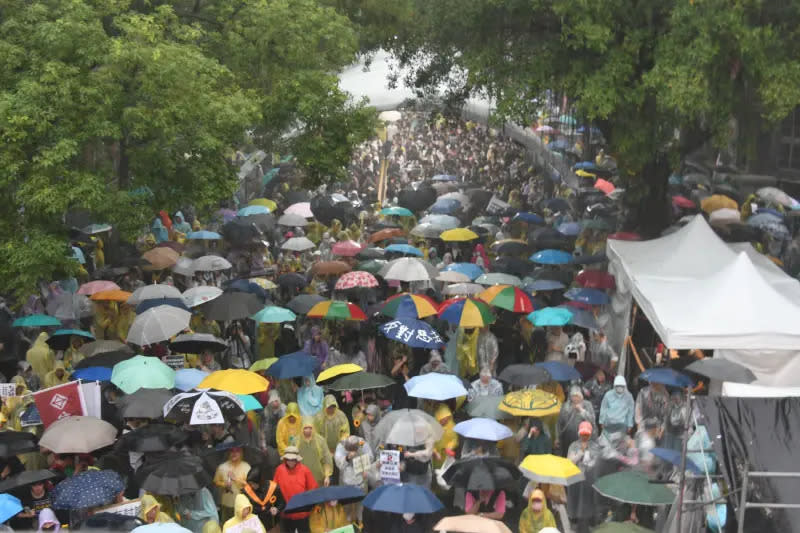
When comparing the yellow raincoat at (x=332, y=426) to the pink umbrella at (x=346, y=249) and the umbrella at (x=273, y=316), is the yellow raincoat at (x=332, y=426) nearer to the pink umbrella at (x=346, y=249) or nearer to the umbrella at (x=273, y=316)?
the umbrella at (x=273, y=316)

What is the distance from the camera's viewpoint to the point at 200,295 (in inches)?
665

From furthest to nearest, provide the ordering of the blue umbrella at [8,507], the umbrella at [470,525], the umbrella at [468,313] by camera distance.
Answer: the umbrella at [468,313] < the umbrella at [470,525] < the blue umbrella at [8,507]

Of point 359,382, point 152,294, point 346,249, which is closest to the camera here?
point 359,382

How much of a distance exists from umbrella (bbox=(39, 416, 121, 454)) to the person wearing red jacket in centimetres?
191

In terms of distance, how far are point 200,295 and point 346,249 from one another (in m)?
4.40

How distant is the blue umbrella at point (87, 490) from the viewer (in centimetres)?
998

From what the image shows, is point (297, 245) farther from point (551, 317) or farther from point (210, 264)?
point (551, 317)

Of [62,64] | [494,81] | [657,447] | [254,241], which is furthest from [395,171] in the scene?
[657,447]

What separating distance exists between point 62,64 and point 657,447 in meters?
8.63

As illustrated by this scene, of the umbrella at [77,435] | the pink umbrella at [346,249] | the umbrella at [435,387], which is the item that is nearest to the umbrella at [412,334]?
the umbrella at [435,387]

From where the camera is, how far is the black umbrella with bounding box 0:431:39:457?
1127cm

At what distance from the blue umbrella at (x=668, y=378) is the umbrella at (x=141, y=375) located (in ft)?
17.3

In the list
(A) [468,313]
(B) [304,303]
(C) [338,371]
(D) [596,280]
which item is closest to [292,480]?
(C) [338,371]

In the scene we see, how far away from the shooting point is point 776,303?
1358 centimetres
